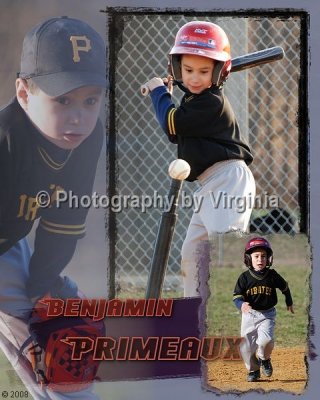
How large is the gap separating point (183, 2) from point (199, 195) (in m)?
0.87

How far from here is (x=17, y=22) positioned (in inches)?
204

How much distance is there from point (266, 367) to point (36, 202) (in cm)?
128

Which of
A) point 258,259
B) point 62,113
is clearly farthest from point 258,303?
point 62,113

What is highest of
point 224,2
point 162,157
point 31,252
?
point 224,2

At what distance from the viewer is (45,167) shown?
5.27 metres

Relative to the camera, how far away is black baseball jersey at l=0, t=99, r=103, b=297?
524 cm

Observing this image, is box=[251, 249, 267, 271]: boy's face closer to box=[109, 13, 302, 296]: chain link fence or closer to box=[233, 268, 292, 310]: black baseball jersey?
box=[233, 268, 292, 310]: black baseball jersey

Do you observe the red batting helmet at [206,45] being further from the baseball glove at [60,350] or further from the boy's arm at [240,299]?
the baseball glove at [60,350]

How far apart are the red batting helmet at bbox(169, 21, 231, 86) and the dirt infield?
1265mm

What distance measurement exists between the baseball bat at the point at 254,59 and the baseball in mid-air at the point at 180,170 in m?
0.36

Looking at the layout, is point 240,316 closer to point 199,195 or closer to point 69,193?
point 199,195

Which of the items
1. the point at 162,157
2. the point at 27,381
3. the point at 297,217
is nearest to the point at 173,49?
the point at 162,157

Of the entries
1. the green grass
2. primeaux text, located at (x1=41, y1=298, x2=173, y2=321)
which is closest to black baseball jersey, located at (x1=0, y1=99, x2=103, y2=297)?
primeaux text, located at (x1=41, y1=298, x2=173, y2=321)

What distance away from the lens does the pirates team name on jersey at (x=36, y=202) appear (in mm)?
5258
